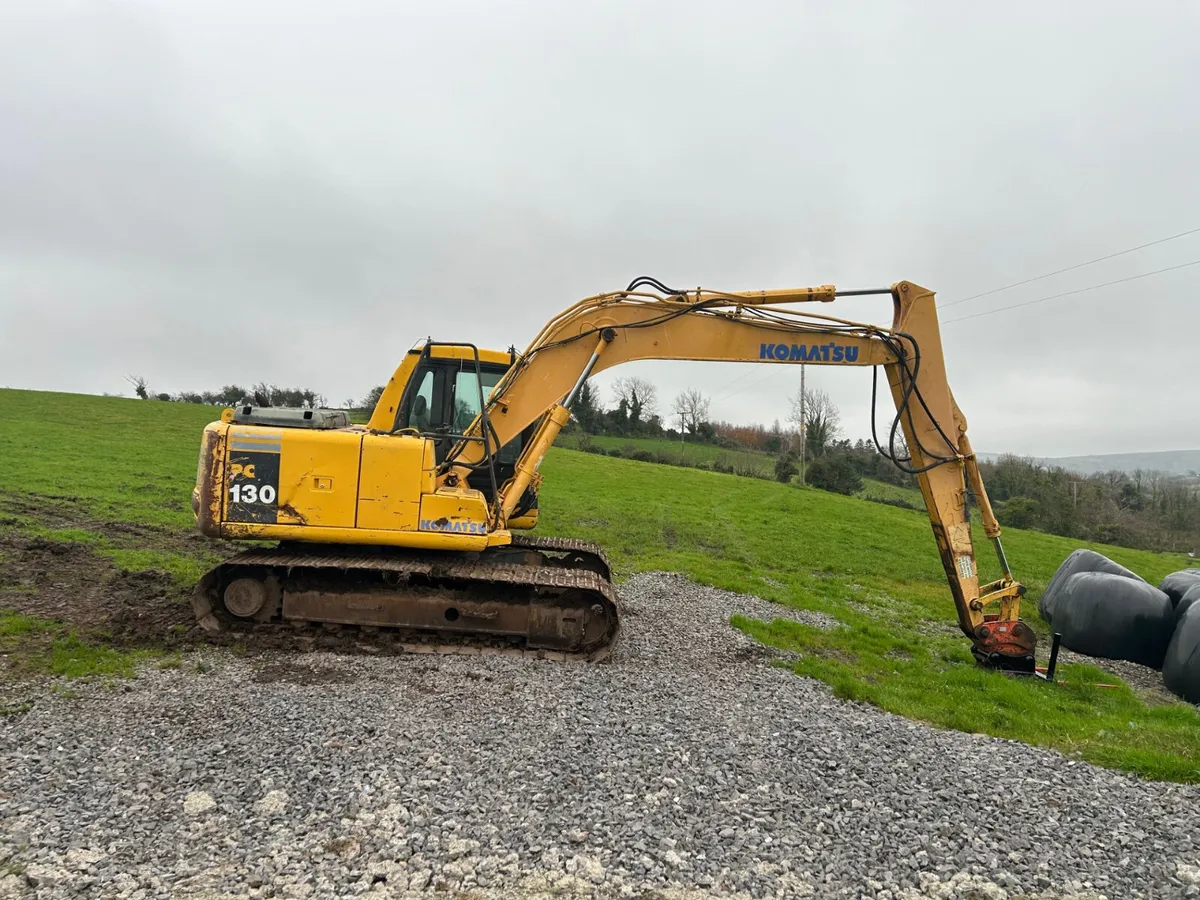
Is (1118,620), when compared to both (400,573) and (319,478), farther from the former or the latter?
(319,478)

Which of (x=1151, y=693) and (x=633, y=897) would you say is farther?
(x=1151, y=693)

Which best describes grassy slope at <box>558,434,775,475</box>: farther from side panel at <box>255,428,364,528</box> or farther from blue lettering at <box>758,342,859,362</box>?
side panel at <box>255,428,364,528</box>

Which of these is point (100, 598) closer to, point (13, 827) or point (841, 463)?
point (13, 827)

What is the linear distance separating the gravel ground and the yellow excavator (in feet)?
3.79

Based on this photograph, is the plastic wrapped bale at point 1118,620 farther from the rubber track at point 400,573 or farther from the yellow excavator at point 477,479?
the rubber track at point 400,573

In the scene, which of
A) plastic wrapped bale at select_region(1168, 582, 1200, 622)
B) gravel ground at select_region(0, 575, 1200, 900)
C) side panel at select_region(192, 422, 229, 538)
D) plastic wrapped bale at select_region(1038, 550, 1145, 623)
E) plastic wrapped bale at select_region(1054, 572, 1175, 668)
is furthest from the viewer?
plastic wrapped bale at select_region(1038, 550, 1145, 623)

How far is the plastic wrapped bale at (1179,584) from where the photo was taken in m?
9.48

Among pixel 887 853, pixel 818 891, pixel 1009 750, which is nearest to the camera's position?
pixel 818 891

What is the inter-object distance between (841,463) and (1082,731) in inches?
1368

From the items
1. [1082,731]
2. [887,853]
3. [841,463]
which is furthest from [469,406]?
[841,463]

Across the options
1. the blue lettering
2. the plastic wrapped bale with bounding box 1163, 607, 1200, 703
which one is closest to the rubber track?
the blue lettering

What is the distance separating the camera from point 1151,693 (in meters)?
8.17

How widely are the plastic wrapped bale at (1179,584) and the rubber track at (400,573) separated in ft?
27.8

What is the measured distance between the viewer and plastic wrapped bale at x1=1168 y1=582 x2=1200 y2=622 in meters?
8.88
